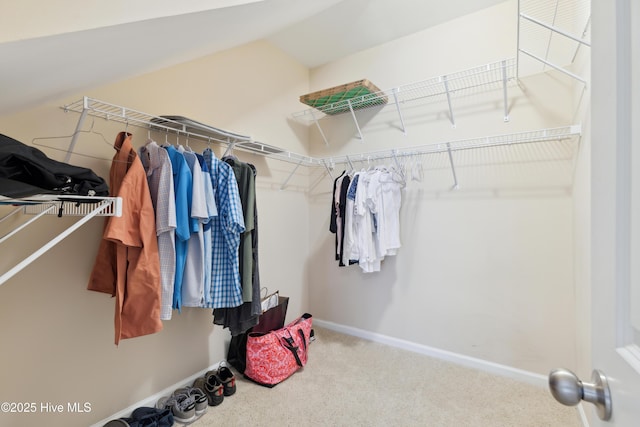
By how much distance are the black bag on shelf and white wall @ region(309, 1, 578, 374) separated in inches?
29.7

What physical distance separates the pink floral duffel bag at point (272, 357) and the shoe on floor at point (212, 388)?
0.24 meters

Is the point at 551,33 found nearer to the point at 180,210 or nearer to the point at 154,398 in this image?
the point at 180,210

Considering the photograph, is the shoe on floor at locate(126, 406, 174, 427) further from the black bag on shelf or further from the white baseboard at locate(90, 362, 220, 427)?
the black bag on shelf

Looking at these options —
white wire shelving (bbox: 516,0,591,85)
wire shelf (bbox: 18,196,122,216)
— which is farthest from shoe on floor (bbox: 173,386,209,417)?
white wire shelving (bbox: 516,0,591,85)

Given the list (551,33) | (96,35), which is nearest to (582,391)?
(96,35)

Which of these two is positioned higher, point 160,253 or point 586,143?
point 586,143

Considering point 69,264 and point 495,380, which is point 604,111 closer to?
point 69,264

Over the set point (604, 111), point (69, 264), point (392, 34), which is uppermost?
point (392, 34)

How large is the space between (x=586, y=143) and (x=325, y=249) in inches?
83.1

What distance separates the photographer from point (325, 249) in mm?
2980

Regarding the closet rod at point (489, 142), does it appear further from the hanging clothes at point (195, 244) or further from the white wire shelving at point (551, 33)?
the hanging clothes at point (195, 244)

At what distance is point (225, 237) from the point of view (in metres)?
1.69

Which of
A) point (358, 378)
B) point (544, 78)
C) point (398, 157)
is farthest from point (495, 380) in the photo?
point (544, 78)

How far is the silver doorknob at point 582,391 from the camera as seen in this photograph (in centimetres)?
47
